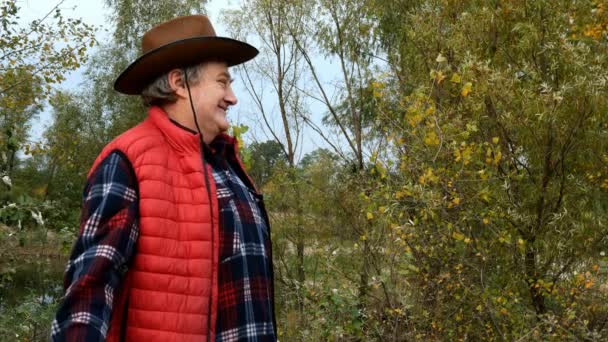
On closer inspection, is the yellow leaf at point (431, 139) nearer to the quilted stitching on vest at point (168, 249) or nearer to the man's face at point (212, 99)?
the man's face at point (212, 99)

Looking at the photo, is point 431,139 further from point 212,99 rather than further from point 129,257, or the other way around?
point 129,257

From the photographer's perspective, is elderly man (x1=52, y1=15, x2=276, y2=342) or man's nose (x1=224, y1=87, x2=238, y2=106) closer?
elderly man (x1=52, y1=15, x2=276, y2=342)

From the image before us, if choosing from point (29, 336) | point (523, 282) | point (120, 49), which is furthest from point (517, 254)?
point (120, 49)

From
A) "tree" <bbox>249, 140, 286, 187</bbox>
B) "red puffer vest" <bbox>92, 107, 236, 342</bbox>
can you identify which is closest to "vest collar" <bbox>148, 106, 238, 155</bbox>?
"red puffer vest" <bbox>92, 107, 236, 342</bbox>

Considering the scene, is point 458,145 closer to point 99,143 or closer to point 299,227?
point 299,227

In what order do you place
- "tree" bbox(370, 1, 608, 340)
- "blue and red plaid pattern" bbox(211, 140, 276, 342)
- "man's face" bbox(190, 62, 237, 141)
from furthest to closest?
"tree" bbox(370, 1, 608, 340), "man's face" bbox(190, 62, 237, 141), "blue and red plaid pattern" bbox(211, 140, 276, 342)

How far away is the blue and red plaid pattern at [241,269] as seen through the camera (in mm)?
1806

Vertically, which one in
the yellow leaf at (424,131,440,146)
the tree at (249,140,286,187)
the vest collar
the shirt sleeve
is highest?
the tree at (249,140,286,187)

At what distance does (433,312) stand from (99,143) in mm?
16601

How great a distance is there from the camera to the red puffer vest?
5.51 feet

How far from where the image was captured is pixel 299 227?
35.2ft

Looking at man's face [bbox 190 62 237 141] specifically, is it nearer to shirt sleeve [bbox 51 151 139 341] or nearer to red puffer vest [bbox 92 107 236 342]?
red puffer vest [bbox 92 107 236 342]

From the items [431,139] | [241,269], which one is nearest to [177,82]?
[241,269]

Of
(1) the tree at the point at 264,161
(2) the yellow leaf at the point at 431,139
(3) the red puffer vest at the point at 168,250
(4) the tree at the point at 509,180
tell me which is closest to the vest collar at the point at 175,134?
(3) the red puffer vest at the point at 168,250
